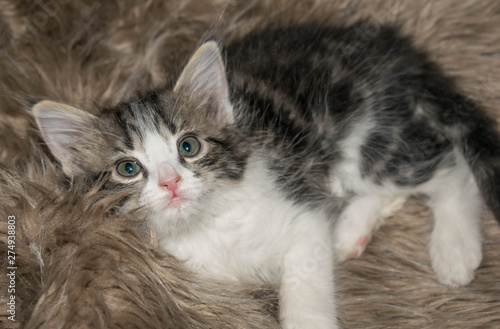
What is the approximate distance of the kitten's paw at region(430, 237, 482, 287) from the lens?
158 centimetres

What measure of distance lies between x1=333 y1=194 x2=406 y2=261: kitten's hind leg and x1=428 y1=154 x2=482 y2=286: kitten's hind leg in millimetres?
143

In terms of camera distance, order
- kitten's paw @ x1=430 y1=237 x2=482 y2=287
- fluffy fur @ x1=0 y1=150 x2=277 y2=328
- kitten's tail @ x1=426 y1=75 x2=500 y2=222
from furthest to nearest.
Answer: kitten's tail @ x1=426 y1=75 x2=500 y2=222 → kitten's paw @ x1=430 y1=237 x2=482 y2=287 → fluffy fur @ x1=0 y1=150 x2=277 y2=328

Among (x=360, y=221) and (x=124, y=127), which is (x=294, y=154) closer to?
(x=360, y=221)

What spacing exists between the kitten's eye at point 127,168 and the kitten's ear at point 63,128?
147mm

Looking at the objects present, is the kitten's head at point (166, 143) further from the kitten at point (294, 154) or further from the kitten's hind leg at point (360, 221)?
the kitten's hind leg at point (360, 221)

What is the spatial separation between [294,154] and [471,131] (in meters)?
0.60

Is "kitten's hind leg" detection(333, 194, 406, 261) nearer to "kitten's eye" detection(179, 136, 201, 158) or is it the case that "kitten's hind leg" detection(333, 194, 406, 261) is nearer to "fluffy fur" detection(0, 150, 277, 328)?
"fluffy fur" detection(0, 150, 277, 328)

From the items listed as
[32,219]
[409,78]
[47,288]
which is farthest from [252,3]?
[47,288]

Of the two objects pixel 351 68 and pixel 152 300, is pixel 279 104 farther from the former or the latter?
pixel 152 300

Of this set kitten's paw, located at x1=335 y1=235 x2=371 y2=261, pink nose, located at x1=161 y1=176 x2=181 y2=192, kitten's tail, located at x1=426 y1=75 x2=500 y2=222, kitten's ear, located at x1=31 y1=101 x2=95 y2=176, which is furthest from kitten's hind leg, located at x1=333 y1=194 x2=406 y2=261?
kitten's ear, located at x1=31 y1=101 x2=95 y2=176

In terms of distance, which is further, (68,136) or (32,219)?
(68,136)

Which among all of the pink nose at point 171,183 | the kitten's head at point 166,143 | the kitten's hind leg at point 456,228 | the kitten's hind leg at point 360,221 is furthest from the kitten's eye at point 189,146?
the kitten's hind leg at point 456,228

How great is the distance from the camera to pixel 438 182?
5.83 ft

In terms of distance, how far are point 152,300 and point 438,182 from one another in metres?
1.05
